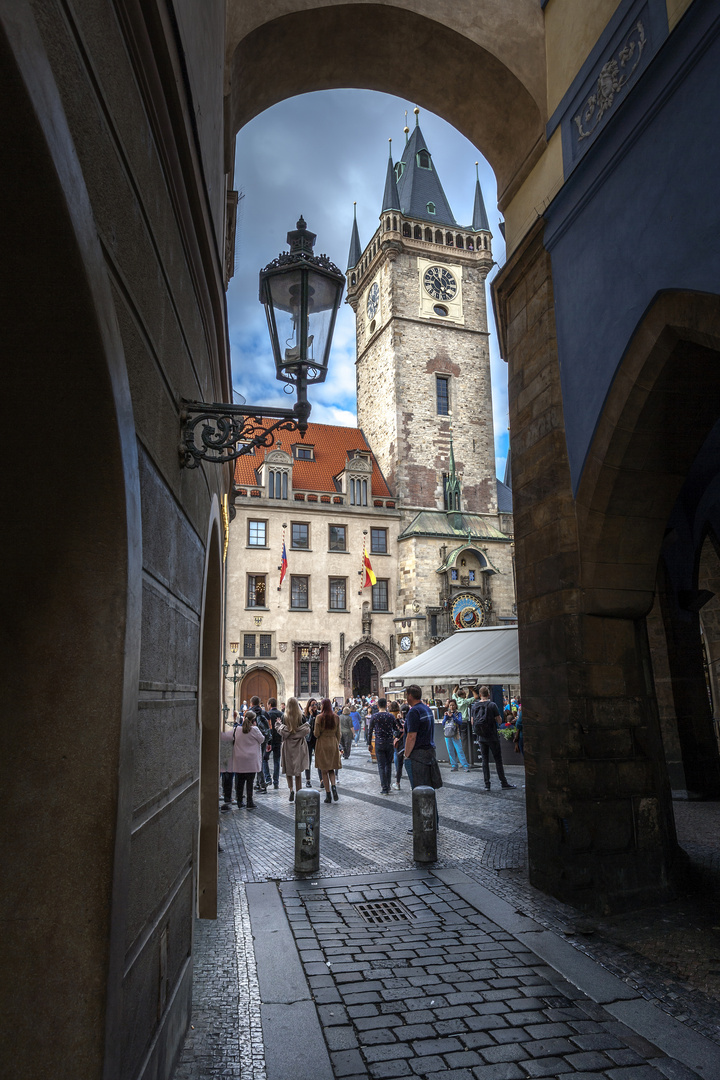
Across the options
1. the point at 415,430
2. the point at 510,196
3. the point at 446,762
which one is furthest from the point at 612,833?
the point at 415,430

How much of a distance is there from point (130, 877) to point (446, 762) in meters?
17.9

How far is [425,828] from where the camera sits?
7.41 m

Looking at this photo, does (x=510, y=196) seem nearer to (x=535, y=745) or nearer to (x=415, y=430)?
(x=535, y=745)

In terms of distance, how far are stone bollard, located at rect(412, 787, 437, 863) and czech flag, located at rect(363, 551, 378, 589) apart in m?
Answer: 25.2

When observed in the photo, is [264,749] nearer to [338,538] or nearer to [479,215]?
[338,538]

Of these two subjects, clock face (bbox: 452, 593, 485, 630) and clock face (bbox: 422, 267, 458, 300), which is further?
clock face (bbox: 422, 267, 458, 300)

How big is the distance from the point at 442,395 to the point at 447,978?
36.3m

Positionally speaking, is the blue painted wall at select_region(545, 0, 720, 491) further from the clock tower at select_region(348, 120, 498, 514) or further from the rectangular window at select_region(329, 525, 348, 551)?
the clock tower at select_region(348, 120, 498, 514)

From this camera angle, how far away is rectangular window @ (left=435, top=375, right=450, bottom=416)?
38.8m

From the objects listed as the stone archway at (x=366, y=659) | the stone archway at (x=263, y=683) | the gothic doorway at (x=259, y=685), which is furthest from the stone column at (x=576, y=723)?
the stone archway at (x=366, y=659)

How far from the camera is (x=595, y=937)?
5.26 m

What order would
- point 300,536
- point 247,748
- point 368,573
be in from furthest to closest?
point 300,536
point 368,573
point 247,748

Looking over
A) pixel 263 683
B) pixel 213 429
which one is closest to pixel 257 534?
pixel 263 683

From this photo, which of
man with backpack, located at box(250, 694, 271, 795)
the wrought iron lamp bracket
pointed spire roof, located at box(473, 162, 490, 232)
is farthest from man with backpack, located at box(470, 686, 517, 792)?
pointed spire roof, located at box(473, 162, 490, 232)
